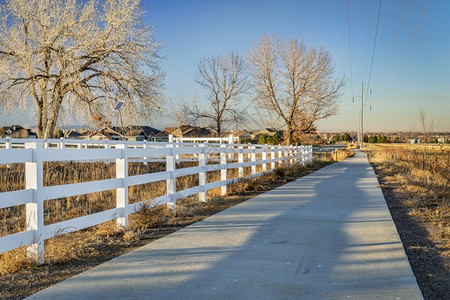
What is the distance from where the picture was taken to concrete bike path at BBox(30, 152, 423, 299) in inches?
169

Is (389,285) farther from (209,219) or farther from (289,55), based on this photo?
(289,55)

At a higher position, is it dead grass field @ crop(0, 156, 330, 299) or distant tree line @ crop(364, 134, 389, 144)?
distant tree line @ crop(364, 134, 389, 144)

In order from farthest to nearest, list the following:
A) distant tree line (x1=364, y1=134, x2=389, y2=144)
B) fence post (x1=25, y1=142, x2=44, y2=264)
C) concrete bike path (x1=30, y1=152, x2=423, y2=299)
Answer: distant tree line (x1=364, y1=134, x2=389, y2=144)
fence post (x1=25, y1=142, x2=44, y2=264)
concrete bike path (x1=30, y1=152, x2=423, y2=299)

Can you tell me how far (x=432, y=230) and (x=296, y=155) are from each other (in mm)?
18912

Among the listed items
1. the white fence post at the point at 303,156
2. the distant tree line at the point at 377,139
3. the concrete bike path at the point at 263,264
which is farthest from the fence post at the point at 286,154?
the distant tree line at the point at 377,139

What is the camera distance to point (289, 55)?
36.4 m

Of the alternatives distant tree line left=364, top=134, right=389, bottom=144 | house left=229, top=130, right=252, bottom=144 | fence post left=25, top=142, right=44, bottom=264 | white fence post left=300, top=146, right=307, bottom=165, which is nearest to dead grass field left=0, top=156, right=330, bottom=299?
fence post left=25, top=142, right=44, bottom=264

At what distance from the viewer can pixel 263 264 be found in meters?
5.21

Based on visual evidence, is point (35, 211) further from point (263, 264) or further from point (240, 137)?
point (240, 137)

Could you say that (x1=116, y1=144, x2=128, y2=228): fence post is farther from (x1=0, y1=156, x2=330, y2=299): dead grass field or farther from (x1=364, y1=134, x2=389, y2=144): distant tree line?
(x1=364, y1=134, x2=389, y2=144): distant tree line

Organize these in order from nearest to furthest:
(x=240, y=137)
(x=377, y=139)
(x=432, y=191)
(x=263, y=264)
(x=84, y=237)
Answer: (x=263, y=264) → (x=84, y=237) → (x=432, y=191) → (x=240, y=137) → (x=377, y=139)

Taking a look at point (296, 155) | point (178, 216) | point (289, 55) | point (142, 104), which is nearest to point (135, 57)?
point (142, 104)

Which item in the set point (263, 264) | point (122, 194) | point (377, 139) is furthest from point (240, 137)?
point (263, 264)

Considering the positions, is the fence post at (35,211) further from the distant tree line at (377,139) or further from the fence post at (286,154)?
the distant tree line at (377,139)
